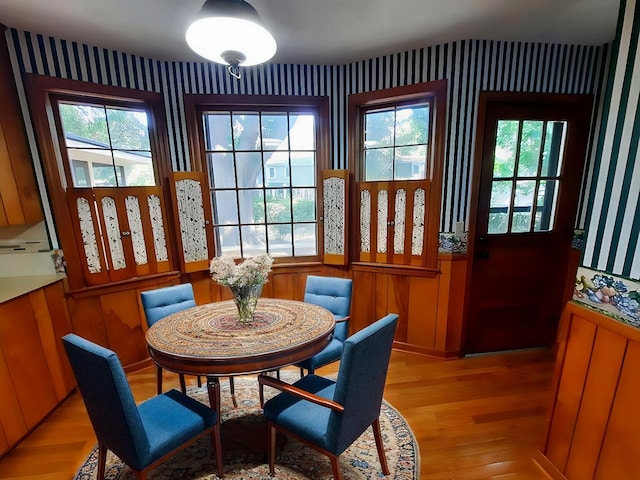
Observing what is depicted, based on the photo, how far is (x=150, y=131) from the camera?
2.46 meters

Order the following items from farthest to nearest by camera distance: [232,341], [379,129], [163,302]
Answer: [379,129] → [163,302] → [232,341]

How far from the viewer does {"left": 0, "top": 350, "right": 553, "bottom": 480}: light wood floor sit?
64.4 inches

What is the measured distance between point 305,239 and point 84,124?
2.06 meters

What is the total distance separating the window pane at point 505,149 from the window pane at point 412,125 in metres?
0.59

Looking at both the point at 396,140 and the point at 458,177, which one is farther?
the point at 396,140

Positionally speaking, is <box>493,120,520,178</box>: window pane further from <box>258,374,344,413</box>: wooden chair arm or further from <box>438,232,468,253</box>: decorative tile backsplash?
<box>258,374,344,413</box>: wooden chair arm

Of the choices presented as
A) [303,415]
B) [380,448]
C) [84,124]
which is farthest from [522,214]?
[84,124]

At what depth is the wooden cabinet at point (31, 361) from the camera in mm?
1749

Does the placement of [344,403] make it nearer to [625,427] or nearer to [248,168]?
[625,427]

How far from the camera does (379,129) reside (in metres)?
2.68

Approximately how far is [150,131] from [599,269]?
3158mm

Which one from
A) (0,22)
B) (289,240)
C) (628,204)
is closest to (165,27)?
(0,22)

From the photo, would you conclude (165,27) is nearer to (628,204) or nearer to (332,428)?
(332,428)

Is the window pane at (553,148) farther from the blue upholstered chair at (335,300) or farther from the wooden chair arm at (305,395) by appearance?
the wooden chair arm at (305,395)
